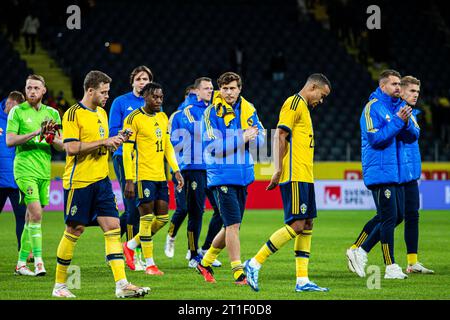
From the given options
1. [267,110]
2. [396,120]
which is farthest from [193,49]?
[396,120]

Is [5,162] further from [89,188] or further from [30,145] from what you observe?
[89,188]

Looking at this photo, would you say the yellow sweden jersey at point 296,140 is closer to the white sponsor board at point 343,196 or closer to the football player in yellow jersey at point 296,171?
the football player in yellow jersey at point 296,171

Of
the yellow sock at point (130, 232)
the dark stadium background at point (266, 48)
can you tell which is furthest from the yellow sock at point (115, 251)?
the dark stadium background at point (266, 48)

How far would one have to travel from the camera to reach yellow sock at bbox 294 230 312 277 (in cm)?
919

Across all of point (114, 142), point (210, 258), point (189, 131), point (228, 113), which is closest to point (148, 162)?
point (189, 131)

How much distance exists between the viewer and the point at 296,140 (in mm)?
9141

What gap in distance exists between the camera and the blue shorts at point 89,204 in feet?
28.5

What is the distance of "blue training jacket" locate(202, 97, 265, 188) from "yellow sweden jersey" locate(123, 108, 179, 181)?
150 centimetres

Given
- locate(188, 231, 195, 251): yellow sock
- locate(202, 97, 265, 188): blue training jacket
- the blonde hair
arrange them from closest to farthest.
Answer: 1. locate(202, 97, 265, 188): blue training jacket
2. the blonde hair
3. locate(188, 231, 195, 251): yellow sock

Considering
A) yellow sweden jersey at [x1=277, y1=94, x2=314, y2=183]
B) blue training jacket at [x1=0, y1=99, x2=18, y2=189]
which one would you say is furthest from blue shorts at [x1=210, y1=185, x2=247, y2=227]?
blue training jacket at [x1=0, y1=99, x2=18, y2=189]

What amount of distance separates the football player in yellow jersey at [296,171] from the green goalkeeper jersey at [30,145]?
3.08 m

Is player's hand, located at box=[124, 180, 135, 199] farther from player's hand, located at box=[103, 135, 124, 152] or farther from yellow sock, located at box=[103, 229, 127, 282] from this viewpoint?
player's hand, located at box=[103, 135, 124, 152]

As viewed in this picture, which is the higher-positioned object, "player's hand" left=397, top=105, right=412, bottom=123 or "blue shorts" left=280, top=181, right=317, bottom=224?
"player's hand" left=397, top=105, right=412, bottom=123

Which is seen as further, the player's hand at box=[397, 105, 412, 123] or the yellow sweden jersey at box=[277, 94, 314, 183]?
the player's hand at box=[397, 105, 412, 123]
